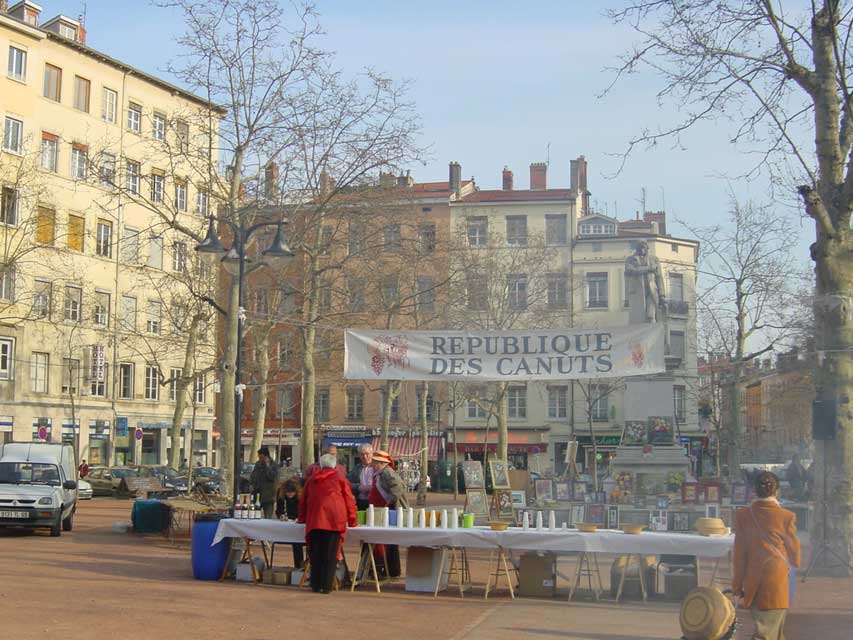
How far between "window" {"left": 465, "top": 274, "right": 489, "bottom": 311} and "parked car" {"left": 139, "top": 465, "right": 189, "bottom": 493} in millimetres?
13605

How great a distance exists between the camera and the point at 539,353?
51.3ft

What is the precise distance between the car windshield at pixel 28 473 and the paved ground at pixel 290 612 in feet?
22.6

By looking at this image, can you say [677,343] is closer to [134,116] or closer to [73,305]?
[134,116]

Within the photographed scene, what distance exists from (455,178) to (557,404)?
53.4 ft

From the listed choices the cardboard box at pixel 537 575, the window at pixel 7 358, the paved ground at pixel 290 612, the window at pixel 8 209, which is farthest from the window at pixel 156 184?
the cardboard box at pixel 537 575

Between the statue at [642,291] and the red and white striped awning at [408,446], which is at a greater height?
the statue at [642,291]

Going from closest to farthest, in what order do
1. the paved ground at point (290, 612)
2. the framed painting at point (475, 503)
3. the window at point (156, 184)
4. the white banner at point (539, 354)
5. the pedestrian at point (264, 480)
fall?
the paved ground at point (290, 612), the white banner at point (539, 354), the pedestrian at point (264, 480), the framed painting at point (475, 503), the window at point (156, 184)

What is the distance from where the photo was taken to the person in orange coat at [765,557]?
8.43 metres

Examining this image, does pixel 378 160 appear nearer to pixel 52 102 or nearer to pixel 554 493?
pixel 554 493

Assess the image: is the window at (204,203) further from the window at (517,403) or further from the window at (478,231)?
the window at (517,403)

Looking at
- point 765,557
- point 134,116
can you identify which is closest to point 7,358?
point 134,116

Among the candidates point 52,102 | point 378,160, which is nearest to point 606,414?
point 52,102

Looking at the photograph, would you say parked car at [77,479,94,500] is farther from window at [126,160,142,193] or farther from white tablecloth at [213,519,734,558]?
white tablecloth at [213,519,734,558]

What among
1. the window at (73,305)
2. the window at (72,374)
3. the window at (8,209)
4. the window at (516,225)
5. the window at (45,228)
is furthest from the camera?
the window at (516,225)
